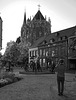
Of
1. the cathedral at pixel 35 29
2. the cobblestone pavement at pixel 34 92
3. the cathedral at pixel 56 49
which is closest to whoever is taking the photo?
the cobblestone pavement at pixel 34 92

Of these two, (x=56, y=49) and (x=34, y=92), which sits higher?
(x=56, y=49)

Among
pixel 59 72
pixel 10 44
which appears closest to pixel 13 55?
pixel 10 44

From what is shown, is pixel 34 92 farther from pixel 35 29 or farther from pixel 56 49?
pixel 35 29

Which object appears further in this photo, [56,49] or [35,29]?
[35,29]

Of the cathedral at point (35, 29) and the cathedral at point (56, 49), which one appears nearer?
the cathedral at point (56, 49)

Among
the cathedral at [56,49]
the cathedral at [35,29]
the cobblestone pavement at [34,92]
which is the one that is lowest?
the cobblestone pavement at [34,92]

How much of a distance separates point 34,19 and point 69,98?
292ft

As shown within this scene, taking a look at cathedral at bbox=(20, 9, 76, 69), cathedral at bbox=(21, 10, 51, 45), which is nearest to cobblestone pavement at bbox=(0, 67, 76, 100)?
cathedral at bbox=(20, 9, 76, 69)

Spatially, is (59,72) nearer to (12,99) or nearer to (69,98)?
(69,98)

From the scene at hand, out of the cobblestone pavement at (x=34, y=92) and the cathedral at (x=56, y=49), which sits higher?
the cathedral at (x=56, y=49)

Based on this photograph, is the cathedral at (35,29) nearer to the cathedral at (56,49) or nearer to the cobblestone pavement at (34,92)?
the cathedral at (56,49)

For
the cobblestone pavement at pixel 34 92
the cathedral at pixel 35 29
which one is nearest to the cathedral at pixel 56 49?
the cobblestone pavement at pixel 34 92

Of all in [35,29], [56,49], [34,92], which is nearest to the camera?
[34,92]

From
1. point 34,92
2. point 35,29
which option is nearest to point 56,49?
point 34,92
